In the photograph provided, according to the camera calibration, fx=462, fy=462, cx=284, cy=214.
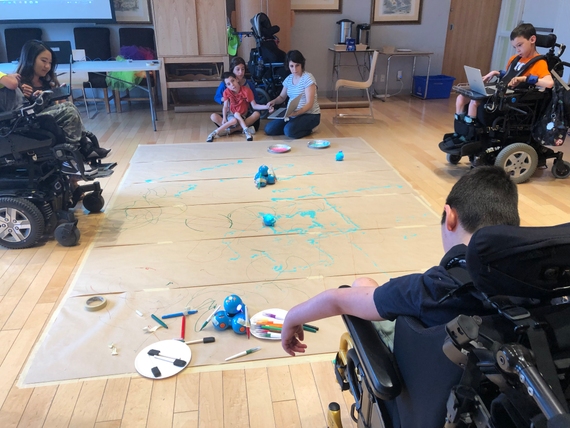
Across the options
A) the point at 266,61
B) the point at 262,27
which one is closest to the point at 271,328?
the point at 266,61

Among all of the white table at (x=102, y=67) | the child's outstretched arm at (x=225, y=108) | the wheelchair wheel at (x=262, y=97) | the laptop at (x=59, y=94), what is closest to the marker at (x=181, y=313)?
the laptop at (x=59, y=94)

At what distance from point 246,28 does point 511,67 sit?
11.6 ft

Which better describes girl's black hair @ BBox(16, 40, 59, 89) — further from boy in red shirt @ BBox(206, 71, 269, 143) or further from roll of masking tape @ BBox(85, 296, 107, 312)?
boy in red shirt @ BBox(206, 71, 269, 143)

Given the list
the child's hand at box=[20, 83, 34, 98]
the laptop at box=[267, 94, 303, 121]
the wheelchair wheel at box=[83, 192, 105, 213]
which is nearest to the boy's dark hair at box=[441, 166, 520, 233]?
the wheelchair wheel at box=[83, 192, 105, 213]

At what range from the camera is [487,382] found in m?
0.80

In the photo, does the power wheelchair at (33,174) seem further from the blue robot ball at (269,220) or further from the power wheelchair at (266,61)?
the power wheelchair at (266,61)

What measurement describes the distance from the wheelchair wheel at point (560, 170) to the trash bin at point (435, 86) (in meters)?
3.38

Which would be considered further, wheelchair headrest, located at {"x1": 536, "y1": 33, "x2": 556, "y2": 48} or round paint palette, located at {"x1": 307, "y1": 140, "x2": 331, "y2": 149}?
round paint palette, located at {"x1": 307, "y1": 140, "x2": 331, "y2": 149}

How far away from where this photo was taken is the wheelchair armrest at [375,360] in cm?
98

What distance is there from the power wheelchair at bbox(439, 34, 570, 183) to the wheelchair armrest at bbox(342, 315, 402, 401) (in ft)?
9.21

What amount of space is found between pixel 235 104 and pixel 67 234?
275 cm

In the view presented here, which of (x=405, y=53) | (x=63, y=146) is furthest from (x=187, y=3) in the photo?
(x=63, y=146)

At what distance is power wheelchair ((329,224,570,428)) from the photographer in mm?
696

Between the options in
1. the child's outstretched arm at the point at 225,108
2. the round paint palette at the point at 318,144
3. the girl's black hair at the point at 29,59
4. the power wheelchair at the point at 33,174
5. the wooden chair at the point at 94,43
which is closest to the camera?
the power wheelchair at the point at 33,174
